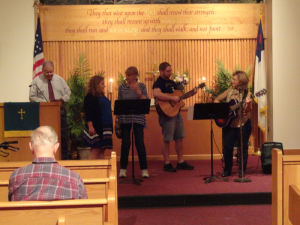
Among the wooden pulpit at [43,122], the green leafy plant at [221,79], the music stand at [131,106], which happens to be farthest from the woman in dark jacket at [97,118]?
the green leafy plant at [221,79]

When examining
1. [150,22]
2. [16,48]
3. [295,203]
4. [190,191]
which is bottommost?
[190,191]

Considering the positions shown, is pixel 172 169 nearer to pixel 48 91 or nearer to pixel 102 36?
pixel 48 91

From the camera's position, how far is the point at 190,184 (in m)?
5.51

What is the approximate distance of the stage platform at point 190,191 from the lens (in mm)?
4957

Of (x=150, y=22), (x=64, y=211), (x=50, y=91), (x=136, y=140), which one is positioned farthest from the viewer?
(x=150, y=22)

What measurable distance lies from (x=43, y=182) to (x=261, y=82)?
646 cm

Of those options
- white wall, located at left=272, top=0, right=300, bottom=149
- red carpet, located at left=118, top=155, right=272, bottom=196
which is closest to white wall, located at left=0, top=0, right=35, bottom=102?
red carpet, located at left=118, top=155, right=272, bottom=196

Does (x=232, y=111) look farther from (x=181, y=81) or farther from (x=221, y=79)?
(x=221, y=79)

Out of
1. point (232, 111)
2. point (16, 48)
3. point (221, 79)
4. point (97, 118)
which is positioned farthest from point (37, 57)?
point (232, 111)

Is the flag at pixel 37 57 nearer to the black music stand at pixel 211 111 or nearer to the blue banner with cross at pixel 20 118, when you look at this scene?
the blue banner with cross at pixel 20 118

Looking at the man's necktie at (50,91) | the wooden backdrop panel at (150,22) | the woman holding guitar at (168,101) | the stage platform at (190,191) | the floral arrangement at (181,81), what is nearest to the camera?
the stage platform at (190,191)

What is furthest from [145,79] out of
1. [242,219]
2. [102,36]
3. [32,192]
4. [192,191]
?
[32,192]

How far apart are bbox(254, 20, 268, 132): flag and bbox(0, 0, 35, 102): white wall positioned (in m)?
4.51

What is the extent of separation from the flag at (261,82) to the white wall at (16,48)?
4.51 metres
